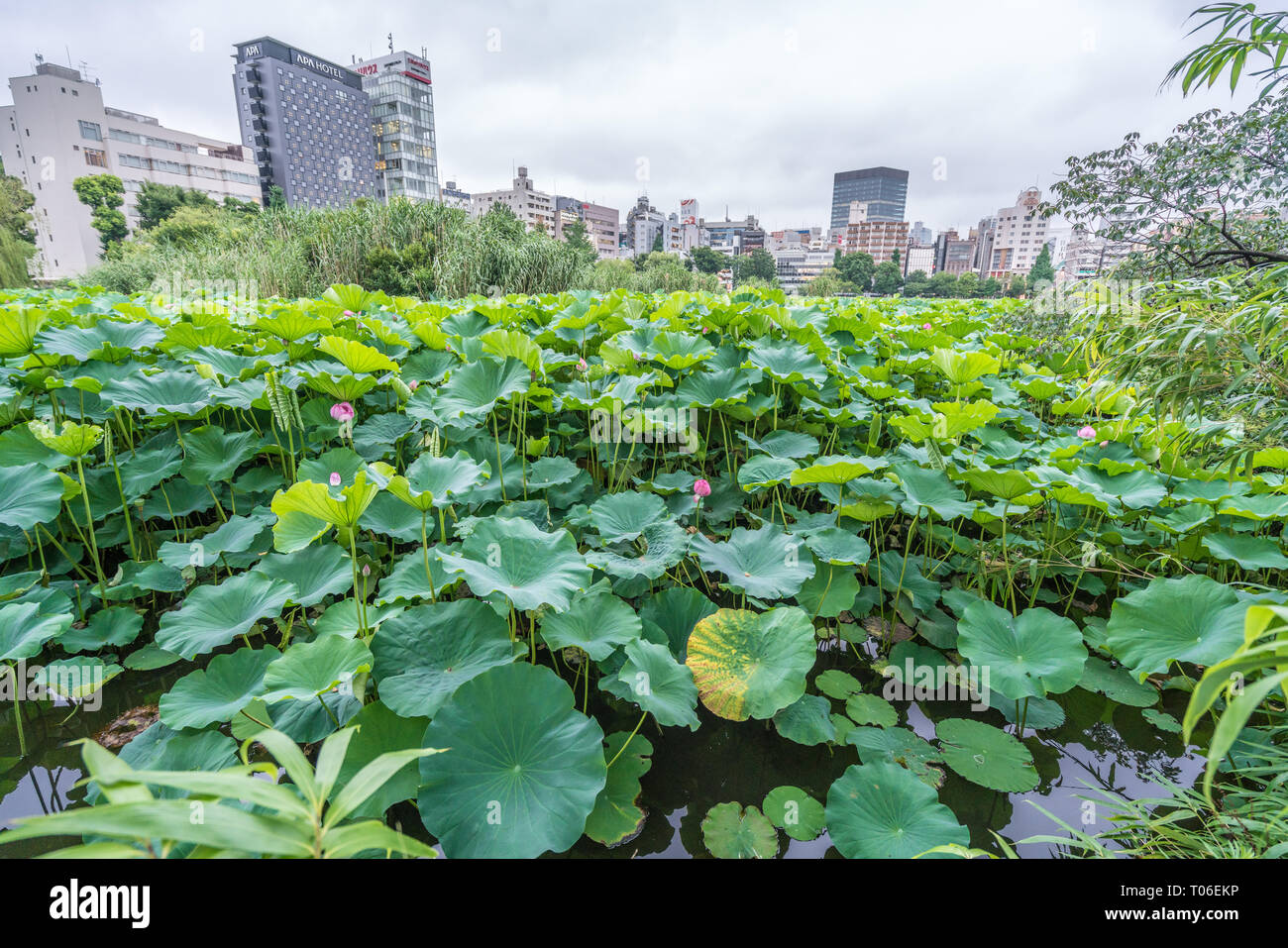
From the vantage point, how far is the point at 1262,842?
2.96 ft

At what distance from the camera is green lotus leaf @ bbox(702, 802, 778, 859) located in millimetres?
1061

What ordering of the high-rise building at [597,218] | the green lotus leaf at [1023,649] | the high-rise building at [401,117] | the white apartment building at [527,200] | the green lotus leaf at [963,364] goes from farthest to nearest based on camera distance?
the high-rise building at [597,218] < the white apartment building at [527,200] < the high-rise building at [401,117] < the green lotus leaf at [963,364] < the green lotus leaf at [1023,649]

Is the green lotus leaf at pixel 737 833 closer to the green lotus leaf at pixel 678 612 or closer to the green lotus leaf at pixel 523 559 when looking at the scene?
the green lotus leaf at pixel 678 612

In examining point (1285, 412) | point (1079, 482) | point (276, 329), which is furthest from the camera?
point (276, 329)

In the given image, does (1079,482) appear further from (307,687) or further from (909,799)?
(307,687)

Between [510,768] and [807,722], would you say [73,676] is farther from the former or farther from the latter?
[807,722]

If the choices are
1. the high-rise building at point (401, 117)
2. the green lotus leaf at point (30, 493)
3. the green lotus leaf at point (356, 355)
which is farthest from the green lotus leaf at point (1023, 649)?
the high-rise building at point (401, 117)

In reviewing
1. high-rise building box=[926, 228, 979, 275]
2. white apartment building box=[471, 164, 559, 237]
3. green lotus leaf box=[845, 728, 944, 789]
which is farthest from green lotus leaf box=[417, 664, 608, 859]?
high-rise building box=[926, 228, 979, 275]

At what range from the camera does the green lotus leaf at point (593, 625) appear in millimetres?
1117

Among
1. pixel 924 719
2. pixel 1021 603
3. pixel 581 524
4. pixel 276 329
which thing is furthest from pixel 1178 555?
pixel 276 329

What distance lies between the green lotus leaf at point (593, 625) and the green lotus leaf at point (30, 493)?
1.23 m

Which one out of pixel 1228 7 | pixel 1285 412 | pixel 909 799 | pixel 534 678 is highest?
pixel 1228 7

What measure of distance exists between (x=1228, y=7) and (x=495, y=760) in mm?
2447

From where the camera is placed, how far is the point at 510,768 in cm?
94
